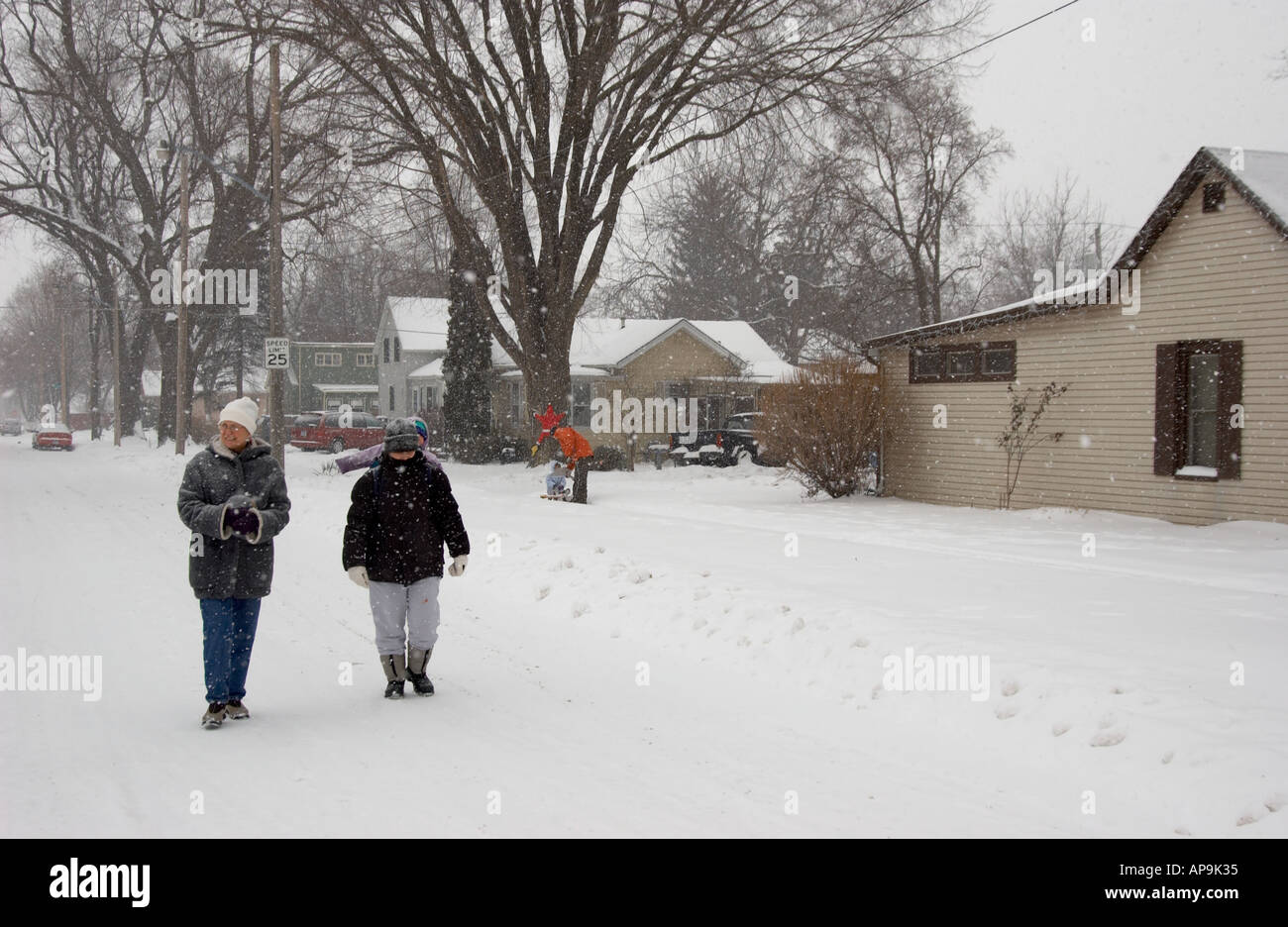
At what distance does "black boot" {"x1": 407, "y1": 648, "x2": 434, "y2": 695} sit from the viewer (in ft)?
24.2

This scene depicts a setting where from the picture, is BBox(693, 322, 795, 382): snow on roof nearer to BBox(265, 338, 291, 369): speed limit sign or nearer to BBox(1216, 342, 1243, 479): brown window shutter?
BBox(265, 338, 291, 369): speed limit sign

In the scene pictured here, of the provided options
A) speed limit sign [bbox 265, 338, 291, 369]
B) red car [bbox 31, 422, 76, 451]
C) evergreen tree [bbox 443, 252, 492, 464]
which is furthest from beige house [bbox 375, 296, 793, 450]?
red car [bbox 31, 422, 76, 451]

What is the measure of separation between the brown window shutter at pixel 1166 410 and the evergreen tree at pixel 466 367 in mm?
26418

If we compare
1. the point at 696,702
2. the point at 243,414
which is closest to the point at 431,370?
the point at 243,414

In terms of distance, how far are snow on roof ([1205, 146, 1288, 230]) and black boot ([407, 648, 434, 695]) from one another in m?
12.4

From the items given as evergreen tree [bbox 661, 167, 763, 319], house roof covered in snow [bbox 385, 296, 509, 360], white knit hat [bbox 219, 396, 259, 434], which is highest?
evergreen tree [bbox 661, 167, 763, 319]

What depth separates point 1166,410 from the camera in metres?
15.7

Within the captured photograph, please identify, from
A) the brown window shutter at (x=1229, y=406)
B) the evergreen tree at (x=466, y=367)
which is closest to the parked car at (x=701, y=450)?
the evergreen tree at (x=466, y=367)

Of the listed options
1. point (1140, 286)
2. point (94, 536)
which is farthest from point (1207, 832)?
point (94, 536)

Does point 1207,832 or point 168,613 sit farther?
point 168,613
